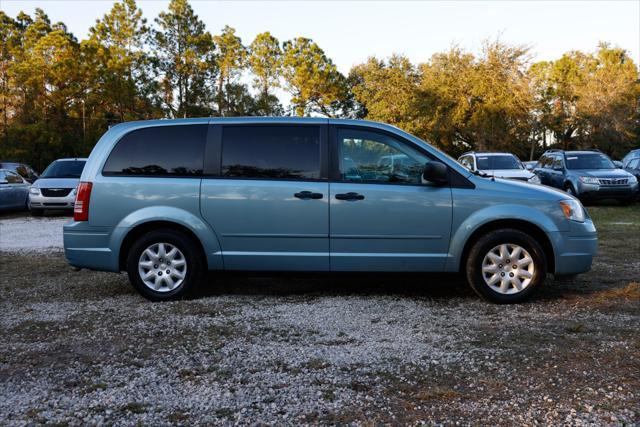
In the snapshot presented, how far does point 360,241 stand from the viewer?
5500 mm

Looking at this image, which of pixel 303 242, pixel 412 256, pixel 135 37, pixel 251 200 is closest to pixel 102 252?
pixel 251 200

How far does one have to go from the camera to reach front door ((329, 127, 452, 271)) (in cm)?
546

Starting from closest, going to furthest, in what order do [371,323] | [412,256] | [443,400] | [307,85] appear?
[443,400], [371,323], [412,256], [307,85]

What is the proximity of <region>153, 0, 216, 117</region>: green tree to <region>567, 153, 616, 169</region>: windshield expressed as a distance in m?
29.7

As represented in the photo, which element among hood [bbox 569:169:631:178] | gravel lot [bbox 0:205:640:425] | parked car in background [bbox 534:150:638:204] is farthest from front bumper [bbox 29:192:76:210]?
hood [bbox 569:169:631:178]

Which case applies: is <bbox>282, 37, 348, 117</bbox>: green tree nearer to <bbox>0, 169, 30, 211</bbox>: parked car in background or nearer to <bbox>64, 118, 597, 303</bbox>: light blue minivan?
<bbox>0, 169, 30, 211</bbox>: parked car in background

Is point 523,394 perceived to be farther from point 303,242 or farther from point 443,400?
point 303,242

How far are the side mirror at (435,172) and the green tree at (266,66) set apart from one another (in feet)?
135

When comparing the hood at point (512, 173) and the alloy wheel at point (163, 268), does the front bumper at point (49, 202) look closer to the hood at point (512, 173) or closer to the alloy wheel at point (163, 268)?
the alloy wheel at point (163, 268)

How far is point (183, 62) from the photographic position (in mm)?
41969

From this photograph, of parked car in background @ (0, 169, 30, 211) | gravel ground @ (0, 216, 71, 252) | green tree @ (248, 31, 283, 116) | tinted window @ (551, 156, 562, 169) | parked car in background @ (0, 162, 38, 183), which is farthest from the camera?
green tree @ (248, 31, 283, 116)

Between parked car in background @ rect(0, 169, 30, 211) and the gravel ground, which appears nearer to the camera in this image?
the gravel ground

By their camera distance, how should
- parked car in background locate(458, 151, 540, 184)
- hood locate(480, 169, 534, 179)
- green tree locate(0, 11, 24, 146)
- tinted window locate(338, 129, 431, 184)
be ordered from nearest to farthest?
tinted window locate(338, 129, 431, 184)
hood locate(480, 169, 534, 179)
parked car in background locate(458, 151, 540, 184)
green tree locate(0, 11, 24, 146)

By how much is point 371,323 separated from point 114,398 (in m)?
2.23
